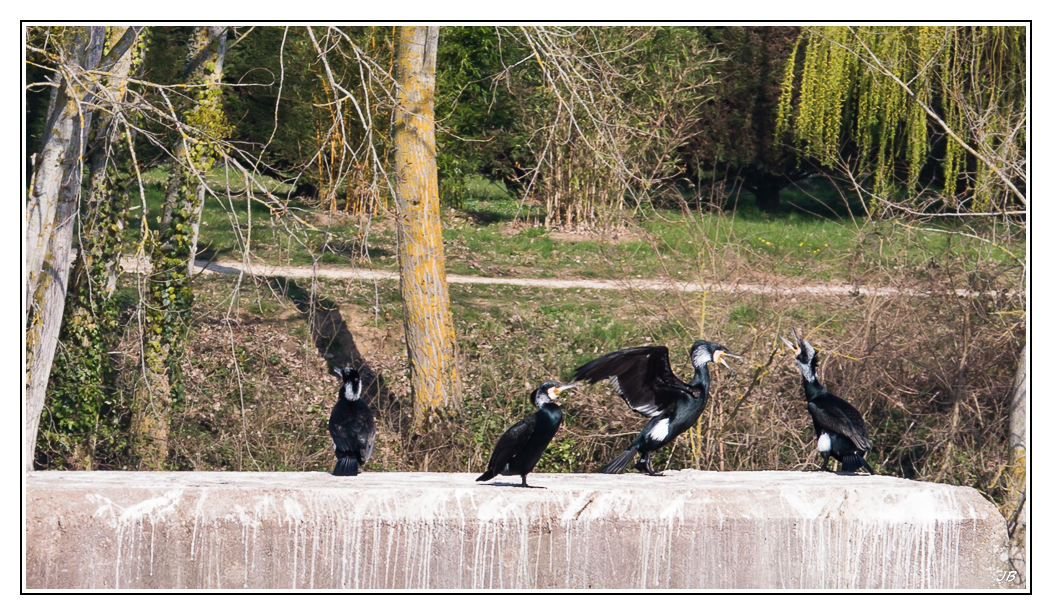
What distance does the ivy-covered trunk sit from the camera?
9.38m

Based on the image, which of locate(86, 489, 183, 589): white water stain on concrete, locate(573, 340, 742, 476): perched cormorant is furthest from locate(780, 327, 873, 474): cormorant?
locate(86, 489, 183, 589): white water stain on concrete

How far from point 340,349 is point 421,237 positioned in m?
2.65

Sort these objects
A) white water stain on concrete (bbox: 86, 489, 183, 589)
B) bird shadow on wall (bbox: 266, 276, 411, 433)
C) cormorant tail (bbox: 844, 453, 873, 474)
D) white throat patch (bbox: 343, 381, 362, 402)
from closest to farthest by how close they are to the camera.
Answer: white water stain on concrete (bbox: 86, 489, 183, 589)
white throat patch (bbox: 343, 381, 362, 402)
cormorant tail (bbox: 844, 453, 873, 474)
bird shadow on wall (bbox: 266, 276, 411, 433)

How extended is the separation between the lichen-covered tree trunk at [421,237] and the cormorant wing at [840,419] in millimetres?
4395

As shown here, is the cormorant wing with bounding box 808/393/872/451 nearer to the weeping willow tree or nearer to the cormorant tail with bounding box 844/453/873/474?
the cormorant tail with bounding box 844/453/873/474

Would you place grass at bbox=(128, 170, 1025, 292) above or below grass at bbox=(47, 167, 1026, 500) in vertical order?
above

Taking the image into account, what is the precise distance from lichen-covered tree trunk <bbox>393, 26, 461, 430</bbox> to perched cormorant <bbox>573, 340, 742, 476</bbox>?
3752 millimetres

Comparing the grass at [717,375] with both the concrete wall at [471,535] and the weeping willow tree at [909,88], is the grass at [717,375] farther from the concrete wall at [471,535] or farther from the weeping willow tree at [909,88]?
the concrete wall at [471,535]

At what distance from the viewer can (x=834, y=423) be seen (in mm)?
6363

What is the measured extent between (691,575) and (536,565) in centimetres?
81

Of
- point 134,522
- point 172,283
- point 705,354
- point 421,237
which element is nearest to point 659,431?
point 705,354

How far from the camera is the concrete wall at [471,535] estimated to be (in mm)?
5551

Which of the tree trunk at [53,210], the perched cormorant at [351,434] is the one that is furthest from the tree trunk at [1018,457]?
the tree trunk at [53,210]

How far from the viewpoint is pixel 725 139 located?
875 inches
